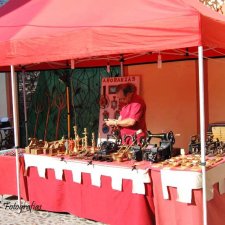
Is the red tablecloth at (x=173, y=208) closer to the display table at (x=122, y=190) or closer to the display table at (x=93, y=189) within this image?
the display table at (x=122, y=190)

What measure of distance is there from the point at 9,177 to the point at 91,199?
1.43m

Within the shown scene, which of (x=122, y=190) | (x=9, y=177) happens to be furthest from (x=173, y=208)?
(x=9, y=177)

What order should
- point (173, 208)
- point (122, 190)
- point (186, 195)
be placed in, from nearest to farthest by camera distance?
point (186, 195) → point (173, 208) → point (122, 190)

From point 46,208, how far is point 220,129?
2.29 metres

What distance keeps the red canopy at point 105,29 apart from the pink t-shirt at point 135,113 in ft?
3.60

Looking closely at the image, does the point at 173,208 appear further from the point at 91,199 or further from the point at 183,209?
the point at 91,199

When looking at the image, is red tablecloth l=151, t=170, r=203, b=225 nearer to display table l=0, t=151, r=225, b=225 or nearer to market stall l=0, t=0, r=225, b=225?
display table l=0, t=151, r=225, b=225

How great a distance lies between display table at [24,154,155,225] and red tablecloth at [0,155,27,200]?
0.41ft

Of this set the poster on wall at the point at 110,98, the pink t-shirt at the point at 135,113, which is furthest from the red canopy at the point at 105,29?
the poster on wall at the point at 110,98

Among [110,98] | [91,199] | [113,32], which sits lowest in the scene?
[91,199]

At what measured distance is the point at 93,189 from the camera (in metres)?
4.29

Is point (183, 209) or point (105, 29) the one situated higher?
point (105, 29)

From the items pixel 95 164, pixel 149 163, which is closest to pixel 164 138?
pixel 149 163

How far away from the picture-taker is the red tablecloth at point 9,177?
5082 mm
